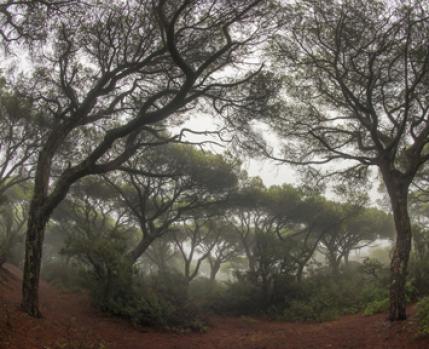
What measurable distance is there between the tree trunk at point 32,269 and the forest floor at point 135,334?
11.1 inches

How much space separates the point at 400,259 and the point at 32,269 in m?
9.18

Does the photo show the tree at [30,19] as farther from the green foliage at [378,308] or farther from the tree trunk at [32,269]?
the green foliage at [378,308]

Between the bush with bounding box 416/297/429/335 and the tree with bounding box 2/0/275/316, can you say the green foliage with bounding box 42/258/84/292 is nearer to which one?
the tree with bounding box 2/0/275/316

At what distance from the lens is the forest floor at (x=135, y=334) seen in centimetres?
711

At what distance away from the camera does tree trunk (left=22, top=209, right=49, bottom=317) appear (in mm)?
8578

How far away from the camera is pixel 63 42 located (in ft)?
35.8

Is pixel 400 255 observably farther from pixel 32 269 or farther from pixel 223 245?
pixel 223 245

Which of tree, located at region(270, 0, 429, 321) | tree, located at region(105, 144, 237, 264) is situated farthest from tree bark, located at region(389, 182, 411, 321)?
tree, located at region(105, 144, 237, 264)

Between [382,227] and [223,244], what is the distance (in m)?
14.1

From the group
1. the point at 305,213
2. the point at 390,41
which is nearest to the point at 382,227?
the point at 305,213

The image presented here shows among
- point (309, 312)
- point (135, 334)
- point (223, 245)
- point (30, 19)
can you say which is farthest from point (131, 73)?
point (223, 245)

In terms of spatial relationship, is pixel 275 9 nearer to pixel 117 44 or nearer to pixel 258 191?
pixel 117 44

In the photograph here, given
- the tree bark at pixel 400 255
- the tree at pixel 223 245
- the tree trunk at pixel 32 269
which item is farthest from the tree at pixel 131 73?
the tree at pixel 223 245

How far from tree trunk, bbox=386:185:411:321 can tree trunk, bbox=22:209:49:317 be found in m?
8.86
